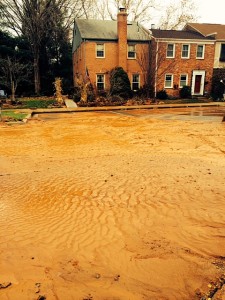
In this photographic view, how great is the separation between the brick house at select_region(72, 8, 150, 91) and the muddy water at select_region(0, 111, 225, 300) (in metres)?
19.6

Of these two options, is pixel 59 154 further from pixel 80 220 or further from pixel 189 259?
pixel 189 259

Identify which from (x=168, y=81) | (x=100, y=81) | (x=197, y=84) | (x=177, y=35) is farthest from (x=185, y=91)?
(x=100, y=81)

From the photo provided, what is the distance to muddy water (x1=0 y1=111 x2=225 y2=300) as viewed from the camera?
2969 millimetres

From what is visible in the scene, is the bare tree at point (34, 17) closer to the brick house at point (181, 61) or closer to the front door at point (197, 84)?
the brick house at point (181, 61)

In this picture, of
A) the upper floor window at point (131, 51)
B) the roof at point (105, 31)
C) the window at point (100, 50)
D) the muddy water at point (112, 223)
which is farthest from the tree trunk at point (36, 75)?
the muddy water at point (112, 223)

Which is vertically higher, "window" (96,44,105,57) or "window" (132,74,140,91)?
"window" (96,44,105,57)

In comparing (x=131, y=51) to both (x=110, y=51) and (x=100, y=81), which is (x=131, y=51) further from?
(x=100, y=81)

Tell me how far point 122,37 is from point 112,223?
82.3ft

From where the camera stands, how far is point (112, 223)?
4195 millimetres

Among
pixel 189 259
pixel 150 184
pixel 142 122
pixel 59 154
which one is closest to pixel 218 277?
pixel 189 259

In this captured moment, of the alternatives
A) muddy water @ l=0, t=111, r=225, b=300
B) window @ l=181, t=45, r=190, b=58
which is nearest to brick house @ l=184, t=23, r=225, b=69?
window @ l=181, t=45, r=190, b=58

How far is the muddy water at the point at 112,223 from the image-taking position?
2969 mm

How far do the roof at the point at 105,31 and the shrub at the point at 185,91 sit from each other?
6410mm

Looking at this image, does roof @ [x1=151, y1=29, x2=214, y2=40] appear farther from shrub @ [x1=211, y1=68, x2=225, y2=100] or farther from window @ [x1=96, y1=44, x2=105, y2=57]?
window @ [x1=96, y1=44, x2=105, y2=57]
